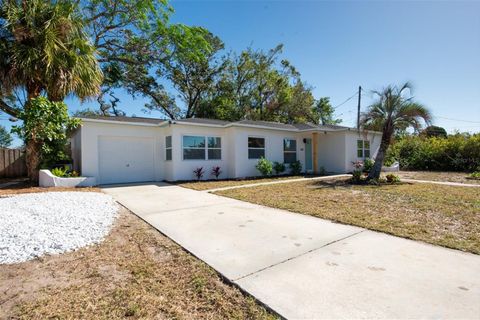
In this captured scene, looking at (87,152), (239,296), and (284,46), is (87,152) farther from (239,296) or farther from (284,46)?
(284,46)

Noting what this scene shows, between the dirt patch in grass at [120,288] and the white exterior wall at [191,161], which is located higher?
the white exterior wall at [191,161]

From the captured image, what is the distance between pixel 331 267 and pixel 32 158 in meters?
11.5

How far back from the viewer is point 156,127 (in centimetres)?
1252

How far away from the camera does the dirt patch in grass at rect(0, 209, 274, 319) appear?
84.8 inches

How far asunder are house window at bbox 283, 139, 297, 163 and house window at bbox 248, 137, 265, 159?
5.82ft

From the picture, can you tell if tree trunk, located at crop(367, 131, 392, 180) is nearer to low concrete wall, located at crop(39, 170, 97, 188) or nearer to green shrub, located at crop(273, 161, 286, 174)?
green shrub, located at crop(273, 161, 286, 174)

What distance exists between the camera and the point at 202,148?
41.5 ft

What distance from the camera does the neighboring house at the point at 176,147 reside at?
11.2 m

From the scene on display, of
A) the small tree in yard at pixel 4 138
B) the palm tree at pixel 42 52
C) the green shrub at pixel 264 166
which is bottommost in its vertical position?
the green shrub at pixel 264 166

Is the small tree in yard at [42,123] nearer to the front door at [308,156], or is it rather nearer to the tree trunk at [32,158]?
the tree trunk at [32,158]

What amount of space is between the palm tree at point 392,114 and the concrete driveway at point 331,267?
8.00m

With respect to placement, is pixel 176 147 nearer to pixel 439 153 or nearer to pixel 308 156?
pixel 308 156

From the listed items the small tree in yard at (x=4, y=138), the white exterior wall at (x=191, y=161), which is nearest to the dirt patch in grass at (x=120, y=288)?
the white exterior wall at (x=191, y=161)

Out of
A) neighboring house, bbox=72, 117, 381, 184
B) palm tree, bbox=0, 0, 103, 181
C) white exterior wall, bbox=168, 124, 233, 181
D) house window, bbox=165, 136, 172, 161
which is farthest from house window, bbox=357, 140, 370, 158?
palm tree, bbox=0, 0, 103, 181
